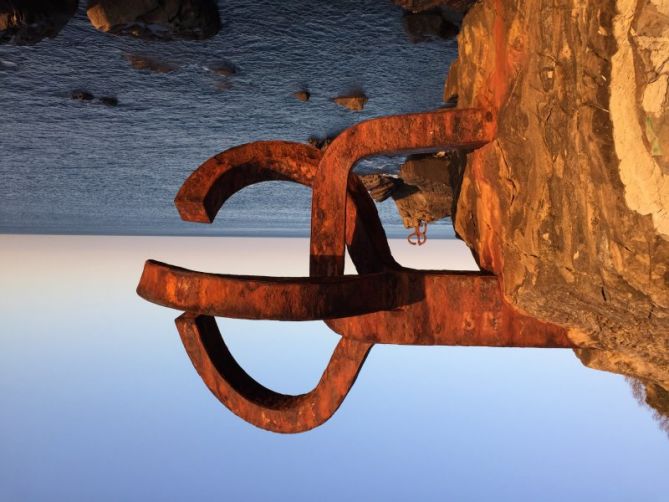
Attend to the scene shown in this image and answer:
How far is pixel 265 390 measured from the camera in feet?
6.44

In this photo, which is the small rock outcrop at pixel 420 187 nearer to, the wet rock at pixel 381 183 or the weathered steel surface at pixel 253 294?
the wet rock at pixel 381 183

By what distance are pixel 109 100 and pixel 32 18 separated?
1506 millimetres

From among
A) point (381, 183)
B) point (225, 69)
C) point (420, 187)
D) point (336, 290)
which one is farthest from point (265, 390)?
point (381, 183)

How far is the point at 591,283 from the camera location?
4.21 ft

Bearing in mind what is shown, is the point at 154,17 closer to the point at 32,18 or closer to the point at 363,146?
the point at 32,18

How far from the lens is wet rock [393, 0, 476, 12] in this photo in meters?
2.26

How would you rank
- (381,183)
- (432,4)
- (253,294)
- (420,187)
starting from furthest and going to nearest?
1. (381,183)
2. (420,187)
3. (432,4)
4. (253,294)

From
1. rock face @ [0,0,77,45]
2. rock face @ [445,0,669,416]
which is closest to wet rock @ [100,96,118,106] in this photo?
rock face @ [0,0,77,45]

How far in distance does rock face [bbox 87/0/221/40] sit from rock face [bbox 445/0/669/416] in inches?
49.0

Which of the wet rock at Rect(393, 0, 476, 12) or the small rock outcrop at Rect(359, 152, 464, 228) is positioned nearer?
the wet rock at Rect(393, 0, 476, 12)

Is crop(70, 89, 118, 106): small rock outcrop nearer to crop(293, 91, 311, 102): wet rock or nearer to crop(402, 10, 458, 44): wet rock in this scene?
crop(293, 91, 311, 102): wet rock

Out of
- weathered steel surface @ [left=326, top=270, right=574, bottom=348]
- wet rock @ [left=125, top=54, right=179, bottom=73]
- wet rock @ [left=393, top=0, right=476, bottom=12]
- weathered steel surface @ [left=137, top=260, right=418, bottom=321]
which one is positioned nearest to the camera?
weathered steel surface @ [left=137, top=260, right=418, bottom=321]

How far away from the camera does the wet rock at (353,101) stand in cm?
378

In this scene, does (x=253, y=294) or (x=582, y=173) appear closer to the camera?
(x=582, y=173)
